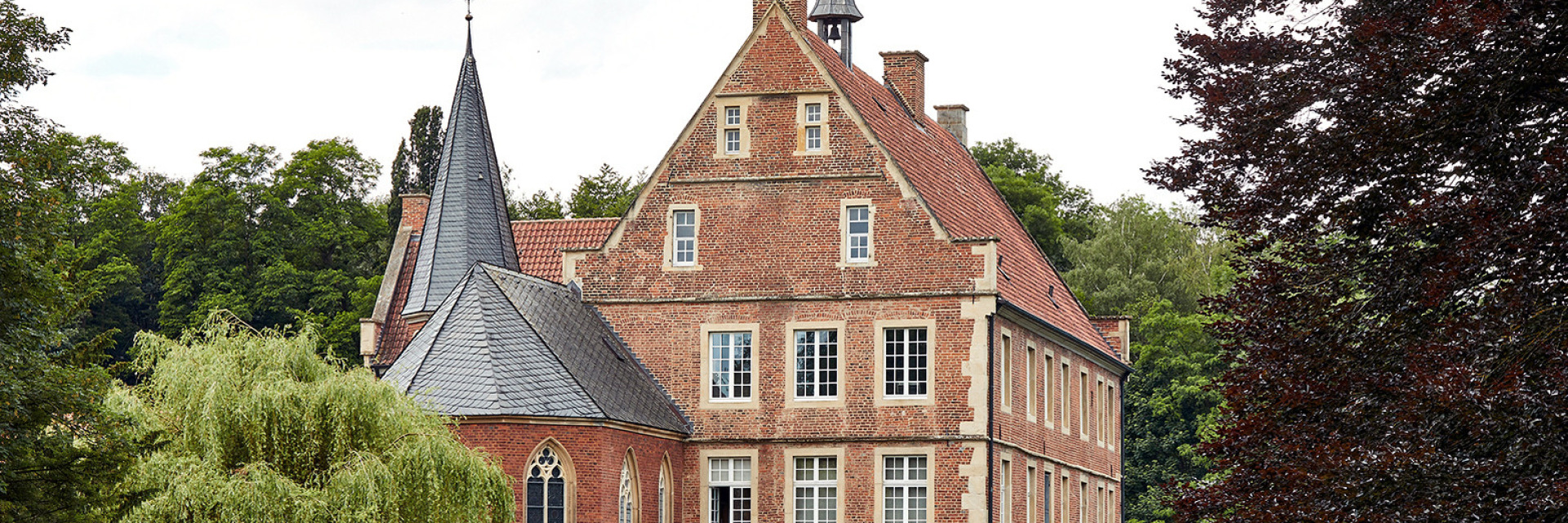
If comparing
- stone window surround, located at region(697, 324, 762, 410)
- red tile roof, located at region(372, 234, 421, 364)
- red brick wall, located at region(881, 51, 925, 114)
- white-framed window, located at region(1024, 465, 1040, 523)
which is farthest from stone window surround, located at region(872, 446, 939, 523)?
red tile roof, located at region(372, 234, 421, 364)

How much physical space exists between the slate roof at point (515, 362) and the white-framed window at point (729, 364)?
1115 mm

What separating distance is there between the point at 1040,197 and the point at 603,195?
15.0 meters

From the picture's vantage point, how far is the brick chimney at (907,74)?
147ft

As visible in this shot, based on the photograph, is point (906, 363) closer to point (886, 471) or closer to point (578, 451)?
point (886, 471)

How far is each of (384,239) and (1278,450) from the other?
5600 cm

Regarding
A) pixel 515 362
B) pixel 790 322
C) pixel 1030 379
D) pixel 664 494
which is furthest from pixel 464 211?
pixel 515 362

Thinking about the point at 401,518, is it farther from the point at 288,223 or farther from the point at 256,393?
the point at 288,223

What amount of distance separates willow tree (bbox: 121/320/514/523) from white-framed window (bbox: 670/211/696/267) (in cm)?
963

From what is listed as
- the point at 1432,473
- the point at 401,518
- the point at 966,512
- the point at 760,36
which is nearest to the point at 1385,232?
the point at 1432,473

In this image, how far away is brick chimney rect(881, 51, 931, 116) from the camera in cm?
4475

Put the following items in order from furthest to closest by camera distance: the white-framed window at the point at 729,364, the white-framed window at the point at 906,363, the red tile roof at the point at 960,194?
the red tile roof at the point at 960,194
the white-framed window at the point at 729,364
the white-framed window at the point at 906,363

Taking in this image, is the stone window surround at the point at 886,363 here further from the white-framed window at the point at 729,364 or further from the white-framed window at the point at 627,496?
the white-framed window at the point at 627,496

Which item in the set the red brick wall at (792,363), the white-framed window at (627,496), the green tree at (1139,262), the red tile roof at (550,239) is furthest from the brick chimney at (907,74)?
the green tree at (1139,262)

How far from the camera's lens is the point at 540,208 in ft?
232
